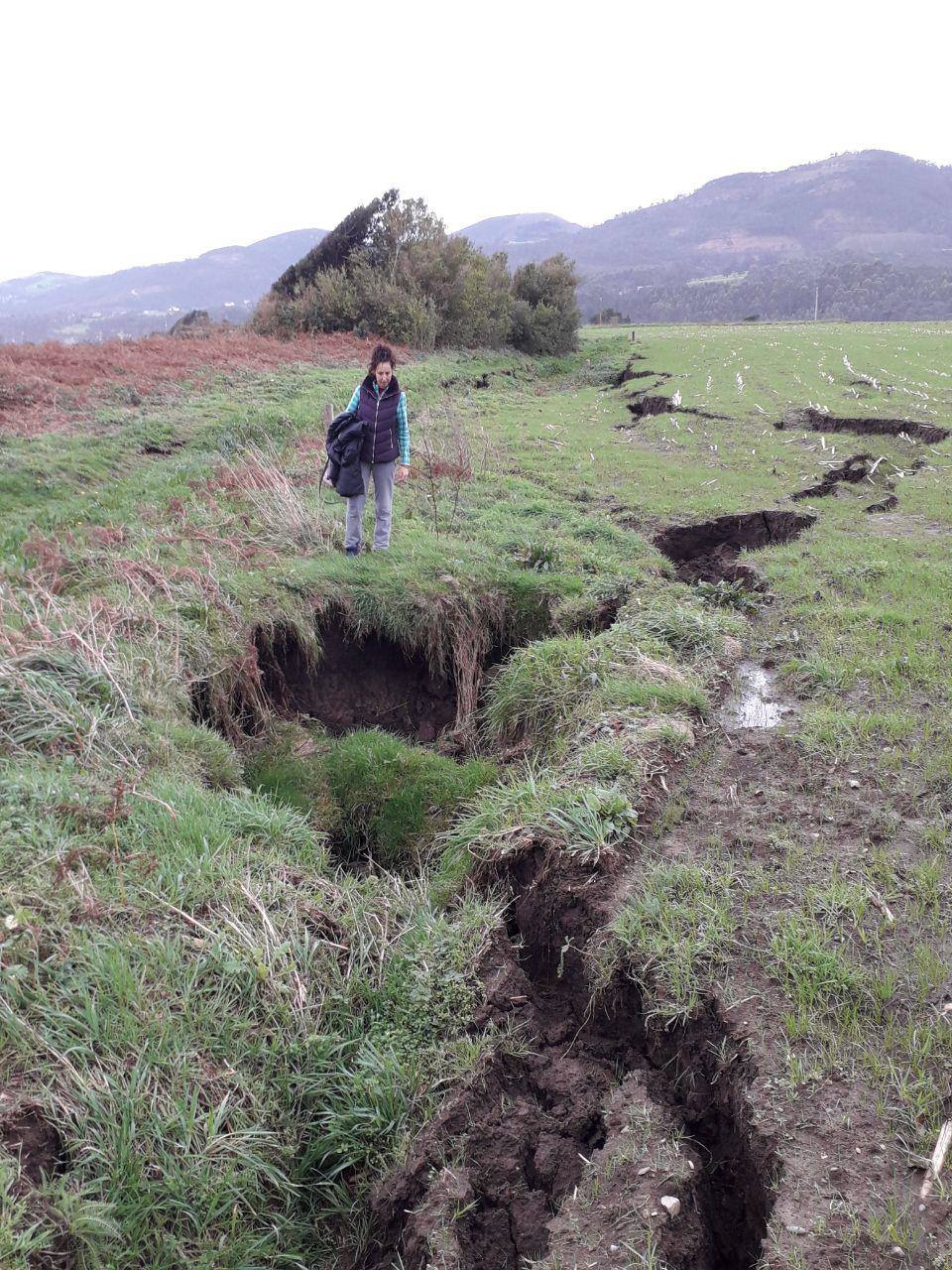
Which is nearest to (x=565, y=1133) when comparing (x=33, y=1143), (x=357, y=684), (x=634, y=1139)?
(x=634, y=1139)

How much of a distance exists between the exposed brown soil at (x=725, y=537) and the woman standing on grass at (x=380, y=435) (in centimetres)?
306

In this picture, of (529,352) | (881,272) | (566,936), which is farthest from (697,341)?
(881,272)

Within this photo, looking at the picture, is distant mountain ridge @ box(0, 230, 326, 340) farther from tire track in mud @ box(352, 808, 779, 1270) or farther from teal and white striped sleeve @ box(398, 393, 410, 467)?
tire track in mud @ box(352, 808, 779, 1270)

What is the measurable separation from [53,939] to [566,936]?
83.7 inches

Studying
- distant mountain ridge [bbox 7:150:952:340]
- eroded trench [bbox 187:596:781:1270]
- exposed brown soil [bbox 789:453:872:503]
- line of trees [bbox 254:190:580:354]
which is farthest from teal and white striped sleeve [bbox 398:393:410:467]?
distant mountain ridge [bbox 7:150:952:340]

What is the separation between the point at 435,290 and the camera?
2575cm

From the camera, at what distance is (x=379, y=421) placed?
682 centimetres

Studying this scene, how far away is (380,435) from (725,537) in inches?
166

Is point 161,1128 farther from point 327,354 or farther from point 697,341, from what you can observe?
point 697,341

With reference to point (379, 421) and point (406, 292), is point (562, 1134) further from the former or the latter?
point (406, 292)

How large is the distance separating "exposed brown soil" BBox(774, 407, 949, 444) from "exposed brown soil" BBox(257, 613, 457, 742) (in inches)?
395

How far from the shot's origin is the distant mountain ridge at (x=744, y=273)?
279ft

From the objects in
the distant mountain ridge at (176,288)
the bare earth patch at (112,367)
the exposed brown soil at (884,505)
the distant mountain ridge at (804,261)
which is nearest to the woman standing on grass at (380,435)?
the exposed brown soil at (884,505)

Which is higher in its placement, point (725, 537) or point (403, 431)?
point (403, 431)
